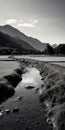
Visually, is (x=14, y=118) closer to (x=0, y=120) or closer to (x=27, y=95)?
(x=0, y=120)

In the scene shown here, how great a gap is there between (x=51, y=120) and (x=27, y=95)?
13507mm

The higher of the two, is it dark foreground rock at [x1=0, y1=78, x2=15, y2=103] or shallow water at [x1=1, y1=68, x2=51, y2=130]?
dark foreground rock at [x1=0, y1=78, x2=15, y2=103]

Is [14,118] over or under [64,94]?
under

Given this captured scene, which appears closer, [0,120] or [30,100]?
[0,120]

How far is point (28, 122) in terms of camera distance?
2130cm

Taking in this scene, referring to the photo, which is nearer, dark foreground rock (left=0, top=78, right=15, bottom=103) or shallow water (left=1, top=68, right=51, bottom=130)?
shallow water (left=1, top=68, right=51, bottom=130)

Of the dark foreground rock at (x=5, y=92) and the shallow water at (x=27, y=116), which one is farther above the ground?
the dark foreground rock at (x=5, y=92)

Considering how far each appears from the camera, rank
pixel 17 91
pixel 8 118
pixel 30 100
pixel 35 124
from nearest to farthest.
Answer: pixel 35 124 < pixel 8 118 < pixel 30 100 < pixel 17 91

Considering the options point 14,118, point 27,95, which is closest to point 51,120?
point 14,118

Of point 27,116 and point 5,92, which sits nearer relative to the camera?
point 27,116

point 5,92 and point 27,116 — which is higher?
point 5,92

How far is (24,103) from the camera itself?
95.1ft

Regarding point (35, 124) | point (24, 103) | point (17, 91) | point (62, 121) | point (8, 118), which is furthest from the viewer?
point (17, 91)

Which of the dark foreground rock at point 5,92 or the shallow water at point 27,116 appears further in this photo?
the dark foreground rock at point 5,92
